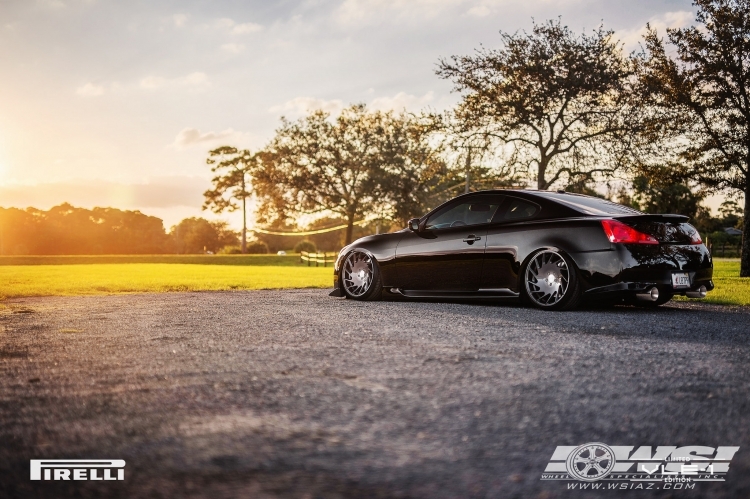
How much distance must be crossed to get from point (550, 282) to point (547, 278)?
0.06 m

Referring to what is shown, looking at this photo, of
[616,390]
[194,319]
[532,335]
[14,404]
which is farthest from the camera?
[194,319]

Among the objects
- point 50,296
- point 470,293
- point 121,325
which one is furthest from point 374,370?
point 50,296

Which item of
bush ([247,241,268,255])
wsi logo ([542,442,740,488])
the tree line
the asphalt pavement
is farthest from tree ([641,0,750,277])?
bush ([247,241,268,255])

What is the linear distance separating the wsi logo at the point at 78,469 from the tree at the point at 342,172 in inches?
1778

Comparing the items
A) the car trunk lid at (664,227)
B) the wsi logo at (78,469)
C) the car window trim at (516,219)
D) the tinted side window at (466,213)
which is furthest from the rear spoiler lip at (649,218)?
the wsi logo at (78,469)

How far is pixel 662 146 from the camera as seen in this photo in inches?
861

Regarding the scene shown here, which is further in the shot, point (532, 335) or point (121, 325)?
point (121, 325)

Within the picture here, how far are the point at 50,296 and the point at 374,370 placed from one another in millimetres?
9362

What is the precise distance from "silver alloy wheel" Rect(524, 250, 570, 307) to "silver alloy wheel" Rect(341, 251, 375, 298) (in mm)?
2282

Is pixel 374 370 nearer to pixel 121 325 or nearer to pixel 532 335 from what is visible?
pixel 532 335

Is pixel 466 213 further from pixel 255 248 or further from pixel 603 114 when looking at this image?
pixel 255 248

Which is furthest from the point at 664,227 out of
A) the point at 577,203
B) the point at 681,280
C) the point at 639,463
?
the point at 639,463

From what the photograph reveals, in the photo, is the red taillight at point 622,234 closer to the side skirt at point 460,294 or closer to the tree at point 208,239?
the side skirt at point 460,294

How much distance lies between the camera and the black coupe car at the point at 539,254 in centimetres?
775
